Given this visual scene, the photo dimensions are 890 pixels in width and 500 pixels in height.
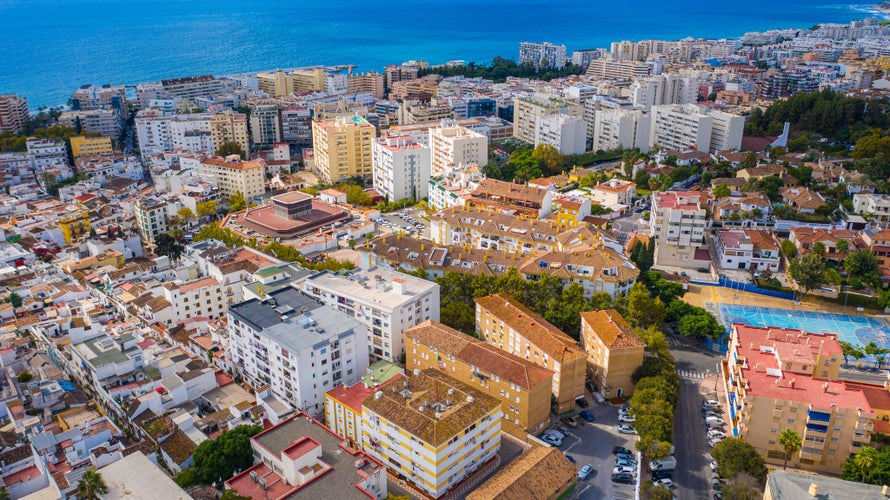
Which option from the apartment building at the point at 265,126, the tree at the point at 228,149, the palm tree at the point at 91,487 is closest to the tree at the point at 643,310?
the palm tree at the point at 91,487

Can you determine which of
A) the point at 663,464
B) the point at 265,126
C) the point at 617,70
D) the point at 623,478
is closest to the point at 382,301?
the point at 623,478

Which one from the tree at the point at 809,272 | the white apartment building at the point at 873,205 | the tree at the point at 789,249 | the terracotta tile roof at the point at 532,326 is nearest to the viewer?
the terracotta tile roof at the point at 532,326

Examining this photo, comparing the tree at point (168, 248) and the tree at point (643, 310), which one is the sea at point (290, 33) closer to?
the tree at point (168, 248)

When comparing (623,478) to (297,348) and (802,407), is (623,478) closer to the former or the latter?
(802,407)

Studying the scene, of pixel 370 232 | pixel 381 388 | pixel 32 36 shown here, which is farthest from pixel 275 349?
pixel 32 36

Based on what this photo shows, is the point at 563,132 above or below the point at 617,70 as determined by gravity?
below
